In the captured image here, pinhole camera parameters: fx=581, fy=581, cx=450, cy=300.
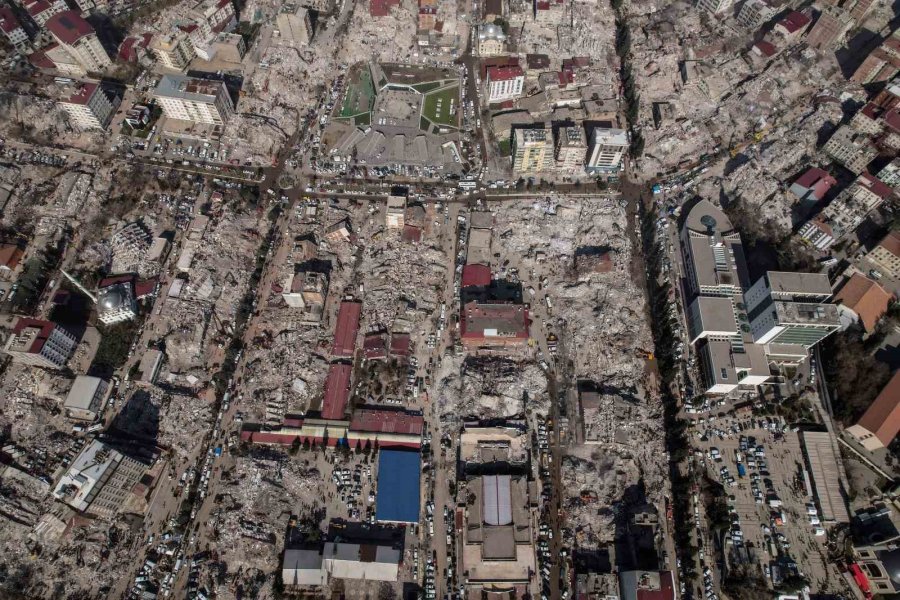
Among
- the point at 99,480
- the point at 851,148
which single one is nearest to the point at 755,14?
the point at 851,148

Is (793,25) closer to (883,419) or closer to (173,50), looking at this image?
(883,419)

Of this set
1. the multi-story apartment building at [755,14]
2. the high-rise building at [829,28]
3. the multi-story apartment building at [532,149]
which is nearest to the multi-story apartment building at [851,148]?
the high-rise building at [829,28]

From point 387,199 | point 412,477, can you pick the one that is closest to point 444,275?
point 387,199

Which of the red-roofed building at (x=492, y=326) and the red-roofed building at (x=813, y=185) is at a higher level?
the red-roofed building at (x=813, y=185)

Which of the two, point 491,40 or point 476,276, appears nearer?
point 476,276

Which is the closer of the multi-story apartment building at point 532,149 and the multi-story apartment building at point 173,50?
A: the multi-story apartment building at point 532,149

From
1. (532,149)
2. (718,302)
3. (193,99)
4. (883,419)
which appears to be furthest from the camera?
(193,99)

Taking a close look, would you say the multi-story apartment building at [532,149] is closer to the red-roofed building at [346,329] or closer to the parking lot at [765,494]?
the red-roofed building at [346,329]
